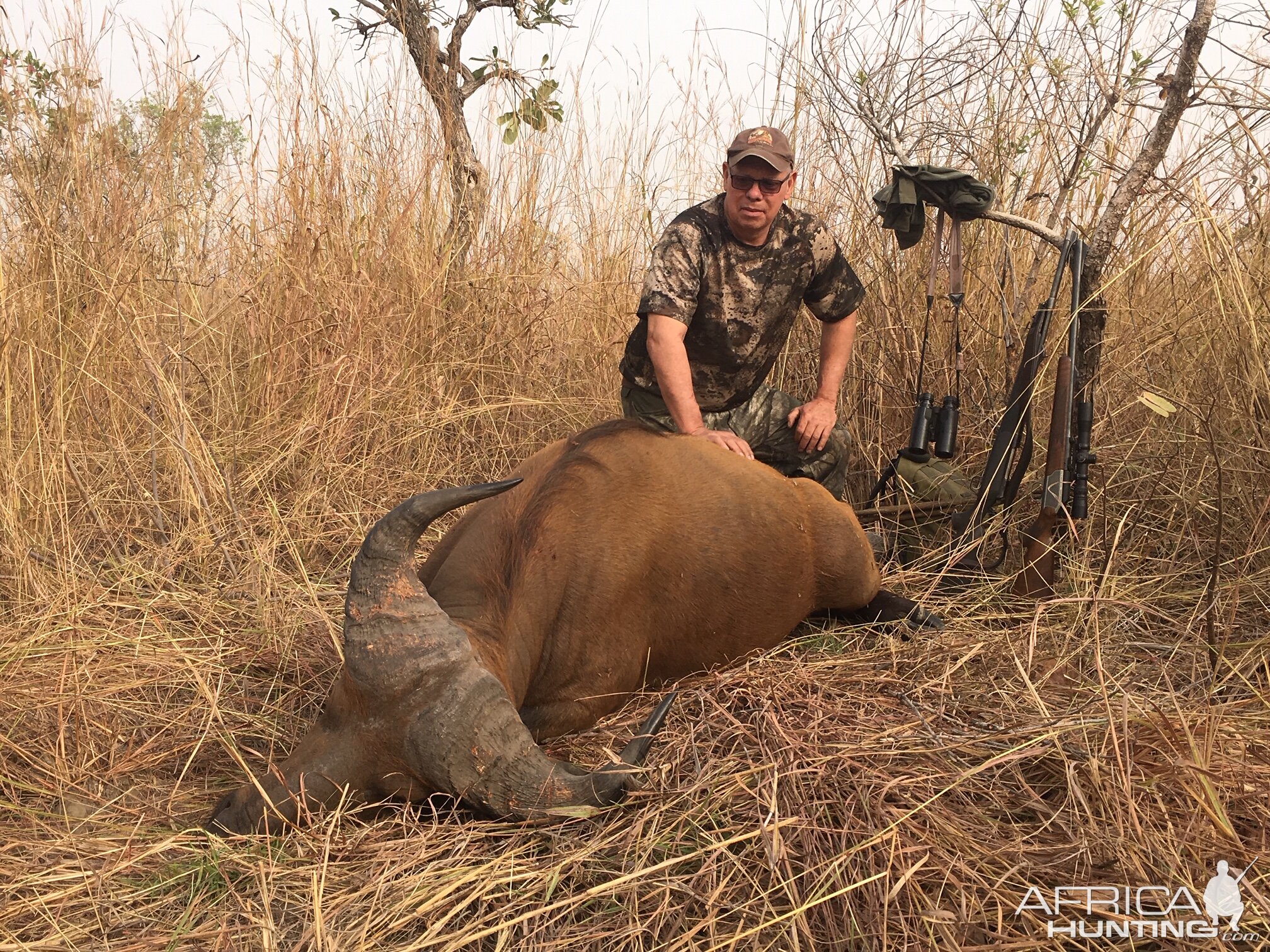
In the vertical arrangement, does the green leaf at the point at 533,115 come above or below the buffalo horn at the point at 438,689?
above

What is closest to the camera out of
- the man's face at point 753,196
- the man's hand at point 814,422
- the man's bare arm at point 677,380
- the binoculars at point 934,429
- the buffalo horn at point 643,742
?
the buffalo horn at point 643,742

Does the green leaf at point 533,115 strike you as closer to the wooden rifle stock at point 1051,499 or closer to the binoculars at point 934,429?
the binoculars at point 934,429

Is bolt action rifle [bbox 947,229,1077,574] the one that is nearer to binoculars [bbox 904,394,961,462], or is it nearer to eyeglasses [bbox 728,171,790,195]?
binoculars [bbox 904,394,961,462]

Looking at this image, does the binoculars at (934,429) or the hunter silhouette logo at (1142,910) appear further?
the binoculars at (934,429)

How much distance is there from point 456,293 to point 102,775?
3184mm

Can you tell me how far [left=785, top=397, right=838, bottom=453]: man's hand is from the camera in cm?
405

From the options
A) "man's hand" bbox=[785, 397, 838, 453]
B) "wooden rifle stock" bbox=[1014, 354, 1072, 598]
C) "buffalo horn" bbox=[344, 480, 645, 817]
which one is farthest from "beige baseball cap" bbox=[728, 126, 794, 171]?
"buffalo horn" bbox=[344, 480, 645, 817]

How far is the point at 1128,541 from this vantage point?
369cm

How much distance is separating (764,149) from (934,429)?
1.35 m

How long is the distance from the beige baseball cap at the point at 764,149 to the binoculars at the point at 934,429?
1117mm

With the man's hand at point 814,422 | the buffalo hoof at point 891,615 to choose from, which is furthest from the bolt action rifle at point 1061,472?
the man's hand at point 814,422

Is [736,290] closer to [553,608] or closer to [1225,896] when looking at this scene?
[553,608]

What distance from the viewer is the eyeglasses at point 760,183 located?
3750 mm

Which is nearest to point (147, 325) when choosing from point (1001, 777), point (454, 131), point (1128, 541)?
point (454, 131)
